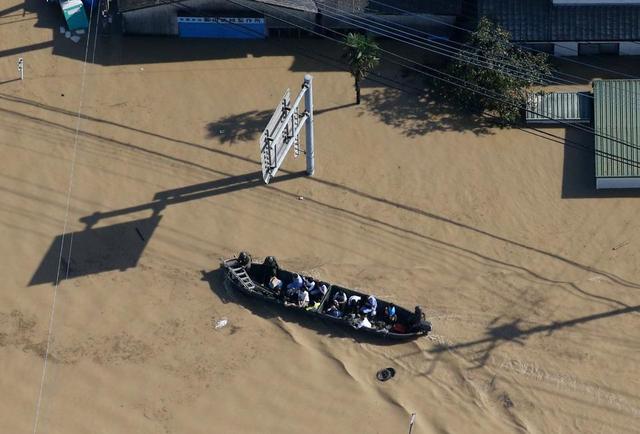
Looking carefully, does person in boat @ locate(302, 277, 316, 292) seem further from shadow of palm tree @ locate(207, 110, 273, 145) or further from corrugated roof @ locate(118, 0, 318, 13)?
corrugated roof @ locate(118, 0, 318, 13)

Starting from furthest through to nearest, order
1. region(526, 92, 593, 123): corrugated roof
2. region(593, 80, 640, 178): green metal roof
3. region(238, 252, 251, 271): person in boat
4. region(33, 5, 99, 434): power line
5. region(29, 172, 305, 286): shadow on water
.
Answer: region(526, 92, 593, 123): corrugated roof → region(593, 80, 640, 178): green metal roof → region(29, 172, 305, 286): shadow on water → region(238, 252, 251, 271): person in boat → region(33, 5, 99, 434): power line

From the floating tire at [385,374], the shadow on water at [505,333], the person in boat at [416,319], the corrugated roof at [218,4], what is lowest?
the floating tire at [385,374]

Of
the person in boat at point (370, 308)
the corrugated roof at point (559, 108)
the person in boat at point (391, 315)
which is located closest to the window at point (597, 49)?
the corrugated roof at point (559, 108)

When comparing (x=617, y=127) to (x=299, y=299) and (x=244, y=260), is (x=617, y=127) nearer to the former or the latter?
(x=299, y=299)

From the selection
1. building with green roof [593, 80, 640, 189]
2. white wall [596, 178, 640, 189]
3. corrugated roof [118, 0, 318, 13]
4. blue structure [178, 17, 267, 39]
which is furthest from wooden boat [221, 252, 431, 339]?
corrugated roof [118, 0, 318, 13]

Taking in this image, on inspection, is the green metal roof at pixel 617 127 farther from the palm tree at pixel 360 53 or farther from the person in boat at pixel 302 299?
the person in boat at pixel 302 299

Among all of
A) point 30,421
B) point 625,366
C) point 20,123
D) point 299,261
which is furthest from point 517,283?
point 20,123

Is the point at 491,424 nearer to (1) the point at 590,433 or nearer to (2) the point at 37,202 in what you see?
(1) the point at 590,433
